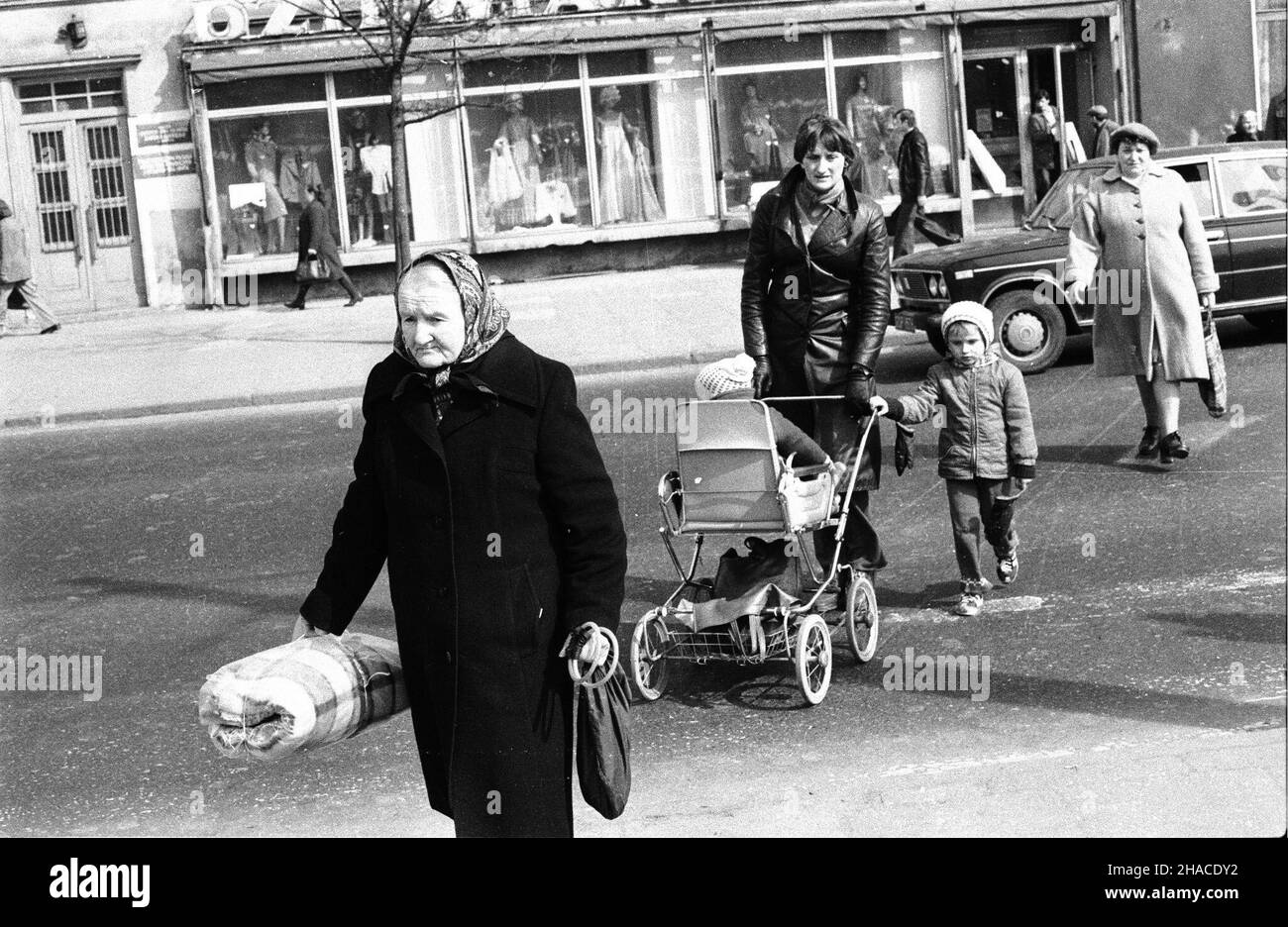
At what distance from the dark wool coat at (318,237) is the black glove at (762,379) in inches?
601

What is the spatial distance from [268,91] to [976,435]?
17.9 meters

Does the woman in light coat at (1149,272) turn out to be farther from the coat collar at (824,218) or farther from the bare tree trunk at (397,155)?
the bare tree trunk at (397,155)

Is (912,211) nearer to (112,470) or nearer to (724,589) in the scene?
(112,470)

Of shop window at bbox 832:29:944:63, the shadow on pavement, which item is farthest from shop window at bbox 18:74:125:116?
the shadow on pavement

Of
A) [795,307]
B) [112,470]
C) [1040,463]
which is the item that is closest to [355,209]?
[112,470]

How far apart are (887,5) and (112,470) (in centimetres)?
1506

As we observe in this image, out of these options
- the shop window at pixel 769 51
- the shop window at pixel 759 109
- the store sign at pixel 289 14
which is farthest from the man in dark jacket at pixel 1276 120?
the store sign at pixel 289 14

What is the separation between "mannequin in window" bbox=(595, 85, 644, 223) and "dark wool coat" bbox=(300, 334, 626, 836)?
66.5ft

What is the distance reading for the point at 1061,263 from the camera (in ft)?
46.7

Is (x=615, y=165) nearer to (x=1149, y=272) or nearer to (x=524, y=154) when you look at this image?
(x=524, y=154)

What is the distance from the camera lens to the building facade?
23.6 meters

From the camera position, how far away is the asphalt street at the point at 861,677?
5836 millimetres

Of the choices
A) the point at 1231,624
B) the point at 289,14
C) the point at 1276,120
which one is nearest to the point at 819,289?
the point at 1231,624

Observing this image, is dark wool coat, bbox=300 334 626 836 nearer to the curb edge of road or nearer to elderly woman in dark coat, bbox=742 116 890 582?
elderly woman in dark coat, bbox=742 116 890 582
